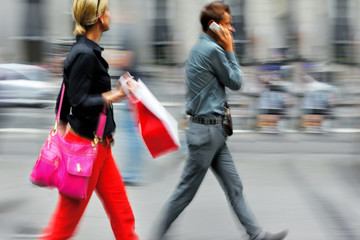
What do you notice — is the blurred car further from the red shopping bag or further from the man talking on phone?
the red shopping bag

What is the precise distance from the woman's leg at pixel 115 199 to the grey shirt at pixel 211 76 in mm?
823

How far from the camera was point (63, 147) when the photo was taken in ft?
11.0

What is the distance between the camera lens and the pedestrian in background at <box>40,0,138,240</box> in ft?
10.8

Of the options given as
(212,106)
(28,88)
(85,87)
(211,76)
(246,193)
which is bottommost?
(28,88)

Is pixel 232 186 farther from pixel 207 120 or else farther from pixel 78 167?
pixel 78 167

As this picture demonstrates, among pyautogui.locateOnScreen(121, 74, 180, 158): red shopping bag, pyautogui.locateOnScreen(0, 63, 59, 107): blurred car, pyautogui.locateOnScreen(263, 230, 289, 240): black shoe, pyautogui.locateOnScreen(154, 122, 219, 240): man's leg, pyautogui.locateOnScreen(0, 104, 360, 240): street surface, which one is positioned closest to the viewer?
pyautogui.locateOnScreen(121, 74, 180, 158): red shopping bag

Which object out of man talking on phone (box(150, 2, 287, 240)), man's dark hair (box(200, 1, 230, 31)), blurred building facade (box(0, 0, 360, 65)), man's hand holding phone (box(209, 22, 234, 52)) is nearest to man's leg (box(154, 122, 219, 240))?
man talking on phone (box(150, 2, 287, 240))

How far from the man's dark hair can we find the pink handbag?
130 centimetres

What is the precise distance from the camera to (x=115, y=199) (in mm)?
3557

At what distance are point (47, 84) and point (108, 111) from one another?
9105mm

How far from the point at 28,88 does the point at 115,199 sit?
8.64 metres

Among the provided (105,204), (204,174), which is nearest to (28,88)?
(204,174)

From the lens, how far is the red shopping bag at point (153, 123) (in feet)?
11.2

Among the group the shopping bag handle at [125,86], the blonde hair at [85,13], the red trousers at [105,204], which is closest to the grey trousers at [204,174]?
the red trousers at [105,204]
